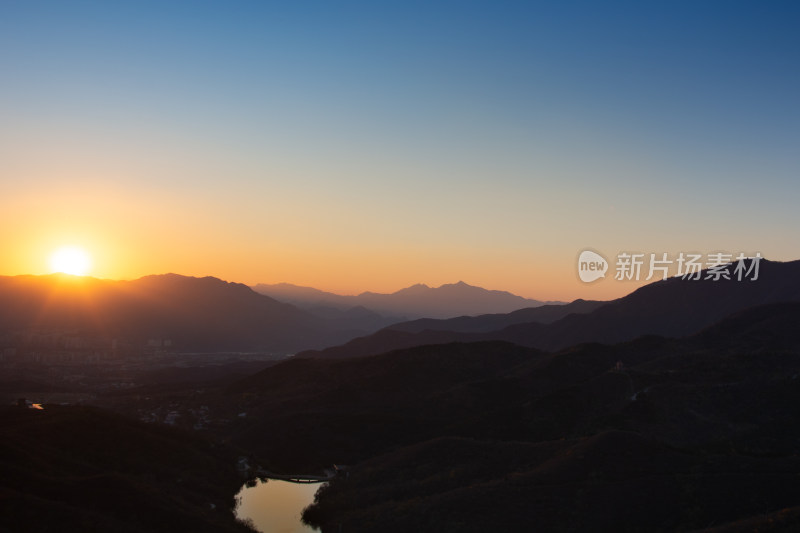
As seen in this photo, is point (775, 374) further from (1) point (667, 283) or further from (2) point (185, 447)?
(1) point (667, 283)

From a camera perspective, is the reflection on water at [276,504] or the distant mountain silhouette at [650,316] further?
the distant mountain silhouette at [650,316]

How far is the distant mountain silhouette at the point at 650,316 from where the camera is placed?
131 metres

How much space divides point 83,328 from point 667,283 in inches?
6763

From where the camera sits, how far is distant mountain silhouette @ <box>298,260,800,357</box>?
431 feet

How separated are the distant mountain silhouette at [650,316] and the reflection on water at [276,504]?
8680 cm

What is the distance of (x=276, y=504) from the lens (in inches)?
1703

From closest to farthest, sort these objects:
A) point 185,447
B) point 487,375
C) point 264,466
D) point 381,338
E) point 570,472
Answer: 1. point 570,472
2. point 185,447
3. point 264,466
4. point 487,375
5. point 381,338

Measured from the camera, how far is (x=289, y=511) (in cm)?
4156

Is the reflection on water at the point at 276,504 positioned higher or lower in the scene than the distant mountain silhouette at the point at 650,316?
lower

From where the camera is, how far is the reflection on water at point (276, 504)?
128ft

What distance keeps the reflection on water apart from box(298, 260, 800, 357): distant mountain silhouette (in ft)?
285

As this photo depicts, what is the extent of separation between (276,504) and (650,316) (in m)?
119

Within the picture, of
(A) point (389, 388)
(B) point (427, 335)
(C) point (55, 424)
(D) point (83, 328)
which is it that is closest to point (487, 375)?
(A) point (389, 388)

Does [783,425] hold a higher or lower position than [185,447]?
higher
